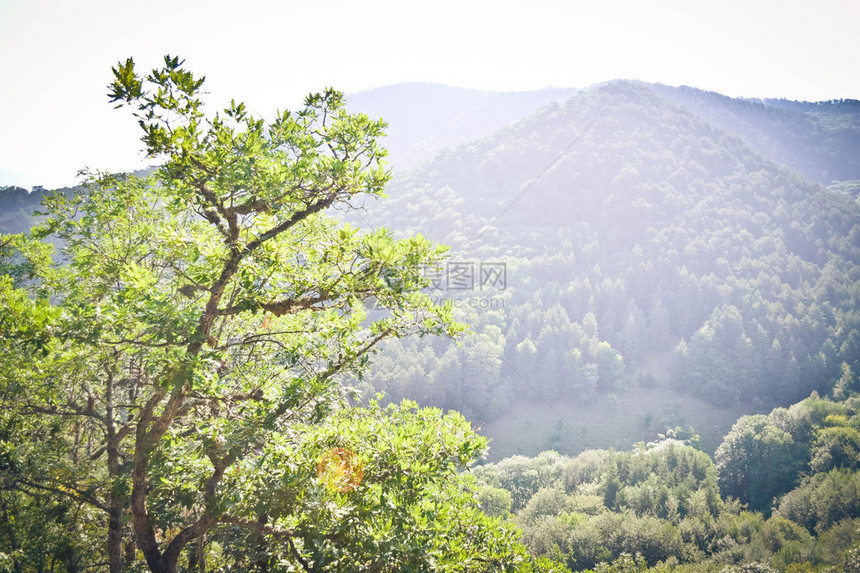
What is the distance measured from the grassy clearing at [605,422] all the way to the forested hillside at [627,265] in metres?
1.05

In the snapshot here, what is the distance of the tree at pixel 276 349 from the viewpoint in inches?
165

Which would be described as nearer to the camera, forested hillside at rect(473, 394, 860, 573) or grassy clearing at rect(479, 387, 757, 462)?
forested hillside at rect(473, 394, 860, 573)

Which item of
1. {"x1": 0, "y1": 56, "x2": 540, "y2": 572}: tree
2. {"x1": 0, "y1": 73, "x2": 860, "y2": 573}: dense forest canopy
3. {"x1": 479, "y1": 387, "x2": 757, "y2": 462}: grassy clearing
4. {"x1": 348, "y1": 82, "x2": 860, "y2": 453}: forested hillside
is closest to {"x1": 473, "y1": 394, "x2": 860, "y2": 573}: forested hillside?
{"x1": 0, "y1": 73, "x2": 860, "y2": 573}: dense forest canopy

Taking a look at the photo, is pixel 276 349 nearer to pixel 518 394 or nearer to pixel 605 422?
pixel 605 422

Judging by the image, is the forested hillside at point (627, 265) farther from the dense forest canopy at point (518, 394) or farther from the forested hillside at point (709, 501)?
the forested hillside at point (709, 501)

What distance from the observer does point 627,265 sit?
4508 inches

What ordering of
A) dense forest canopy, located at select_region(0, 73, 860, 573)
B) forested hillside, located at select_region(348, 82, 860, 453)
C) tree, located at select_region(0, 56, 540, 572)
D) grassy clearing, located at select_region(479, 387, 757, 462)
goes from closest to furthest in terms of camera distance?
tree, located at select_region(0, 56, 540, 572) → dense forest canopy, located at select_region(0, 73, 860, 573) → grassy clearing, located at select_region(479, 387, 757, 462) → forested hillside, located at select_region(348, 82, 860, 453)

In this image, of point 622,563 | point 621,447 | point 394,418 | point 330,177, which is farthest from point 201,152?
point 621,447

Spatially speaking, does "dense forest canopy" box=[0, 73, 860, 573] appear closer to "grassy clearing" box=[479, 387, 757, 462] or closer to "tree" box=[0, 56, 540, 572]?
"tree" box=[0, 56, 540, 572]

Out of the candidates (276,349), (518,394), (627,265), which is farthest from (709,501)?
(627,265)

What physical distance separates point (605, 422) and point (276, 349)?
70165mm

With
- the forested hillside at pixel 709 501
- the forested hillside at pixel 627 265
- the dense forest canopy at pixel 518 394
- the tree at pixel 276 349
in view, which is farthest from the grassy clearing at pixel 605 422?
the tree at pixel 276 349

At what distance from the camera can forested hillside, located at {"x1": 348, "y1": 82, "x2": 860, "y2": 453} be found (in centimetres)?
7094

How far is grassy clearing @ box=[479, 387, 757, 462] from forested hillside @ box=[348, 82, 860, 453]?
1052 millimetres
